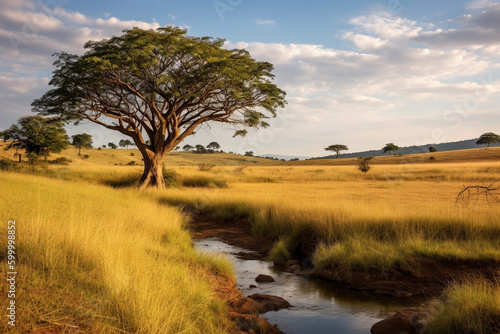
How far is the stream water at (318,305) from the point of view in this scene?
648cm

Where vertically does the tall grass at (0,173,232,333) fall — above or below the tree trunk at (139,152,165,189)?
below

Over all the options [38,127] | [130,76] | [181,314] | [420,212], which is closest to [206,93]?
[130,76]

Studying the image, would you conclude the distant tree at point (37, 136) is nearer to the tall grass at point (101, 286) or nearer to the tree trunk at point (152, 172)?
the tree trunk at point (152, 172)

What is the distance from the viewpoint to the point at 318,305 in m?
7.49

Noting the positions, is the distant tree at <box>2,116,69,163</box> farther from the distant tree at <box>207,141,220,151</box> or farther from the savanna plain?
the distant tree at <box>207,141,220,151</box>

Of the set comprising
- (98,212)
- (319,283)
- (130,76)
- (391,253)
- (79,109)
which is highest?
(130,76)

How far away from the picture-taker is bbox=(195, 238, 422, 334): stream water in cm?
648

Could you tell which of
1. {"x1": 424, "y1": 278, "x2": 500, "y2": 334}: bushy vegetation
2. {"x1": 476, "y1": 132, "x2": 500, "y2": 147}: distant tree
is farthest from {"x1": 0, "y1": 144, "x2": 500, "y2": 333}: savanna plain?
{"x1": 476, "y1": 132, "x2": 500, "y2": 147}: distant tree

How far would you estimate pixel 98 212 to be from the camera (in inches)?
459

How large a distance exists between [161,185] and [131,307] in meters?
22.0

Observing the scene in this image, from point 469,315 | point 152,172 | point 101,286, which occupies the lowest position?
point 469,315

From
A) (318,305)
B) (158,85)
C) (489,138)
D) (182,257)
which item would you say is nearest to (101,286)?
(182,257)

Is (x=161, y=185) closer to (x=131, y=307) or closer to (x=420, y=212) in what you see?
(x=420, y=212)

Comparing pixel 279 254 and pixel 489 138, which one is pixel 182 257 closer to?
pixel 279 254
